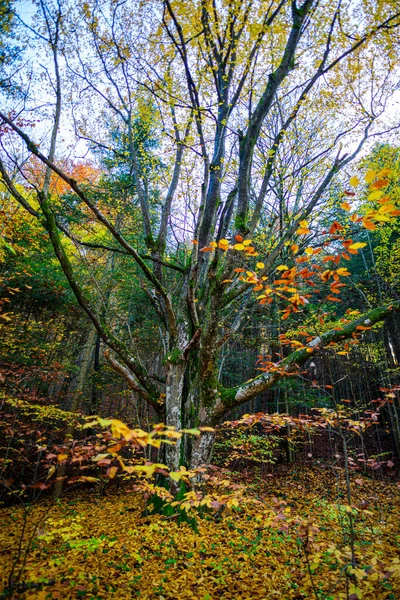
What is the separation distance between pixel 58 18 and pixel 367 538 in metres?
10.7

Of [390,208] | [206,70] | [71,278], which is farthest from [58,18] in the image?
[390,208]

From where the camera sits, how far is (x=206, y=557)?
150 inches

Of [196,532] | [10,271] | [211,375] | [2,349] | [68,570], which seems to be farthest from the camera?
[10,271]

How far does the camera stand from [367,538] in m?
5.00

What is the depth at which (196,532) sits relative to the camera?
4.28 metres

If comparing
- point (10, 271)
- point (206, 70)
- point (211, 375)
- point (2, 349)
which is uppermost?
point (206, 70)

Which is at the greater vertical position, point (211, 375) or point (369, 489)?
point (211, 375)

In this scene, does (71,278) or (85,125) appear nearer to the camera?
(71,278)

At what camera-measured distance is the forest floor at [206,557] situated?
253 cm

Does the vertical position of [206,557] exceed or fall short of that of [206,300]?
it falls short

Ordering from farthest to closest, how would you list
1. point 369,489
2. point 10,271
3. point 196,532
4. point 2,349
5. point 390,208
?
1. point 369,489
2. point 10,271
3. point 2,349
4. point 196,532
5. point 390,208

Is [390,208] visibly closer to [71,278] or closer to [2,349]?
[71,278]

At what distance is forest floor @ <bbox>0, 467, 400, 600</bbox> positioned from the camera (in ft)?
8.30

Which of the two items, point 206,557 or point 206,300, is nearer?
point 206,557
